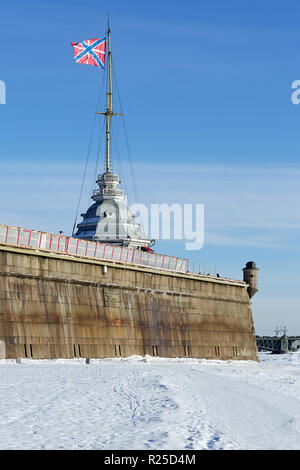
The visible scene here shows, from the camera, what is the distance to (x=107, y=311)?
45.8 m

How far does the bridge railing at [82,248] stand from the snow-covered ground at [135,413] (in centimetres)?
1091

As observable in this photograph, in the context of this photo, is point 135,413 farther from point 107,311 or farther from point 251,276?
point 251,276

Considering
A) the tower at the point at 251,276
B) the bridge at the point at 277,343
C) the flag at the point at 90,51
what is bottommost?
the bridge at the point at 277,343

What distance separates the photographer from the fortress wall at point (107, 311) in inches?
1522

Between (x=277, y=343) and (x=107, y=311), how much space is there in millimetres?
128996

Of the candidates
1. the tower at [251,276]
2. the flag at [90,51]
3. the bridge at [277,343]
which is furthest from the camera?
the bridge at [277,343]

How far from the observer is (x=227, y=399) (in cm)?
2591

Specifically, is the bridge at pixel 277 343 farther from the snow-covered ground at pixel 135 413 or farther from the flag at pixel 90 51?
the snow-covered ground at pixel 135 413

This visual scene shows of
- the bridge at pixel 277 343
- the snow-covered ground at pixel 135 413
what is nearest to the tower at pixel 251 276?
the snow-covered ground at pixel 135 413

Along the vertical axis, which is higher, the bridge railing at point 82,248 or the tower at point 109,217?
the tower at point 109,217

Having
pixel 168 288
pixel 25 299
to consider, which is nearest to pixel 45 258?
pixel 25 299

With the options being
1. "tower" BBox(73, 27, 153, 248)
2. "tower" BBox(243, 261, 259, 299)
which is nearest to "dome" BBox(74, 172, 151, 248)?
"tower" BBox(73, 27, 153, 248)

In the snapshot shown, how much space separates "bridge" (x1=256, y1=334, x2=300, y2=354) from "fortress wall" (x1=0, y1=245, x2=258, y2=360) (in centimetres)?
10306

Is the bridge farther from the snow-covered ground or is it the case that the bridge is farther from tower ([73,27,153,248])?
the snow-covered ground
